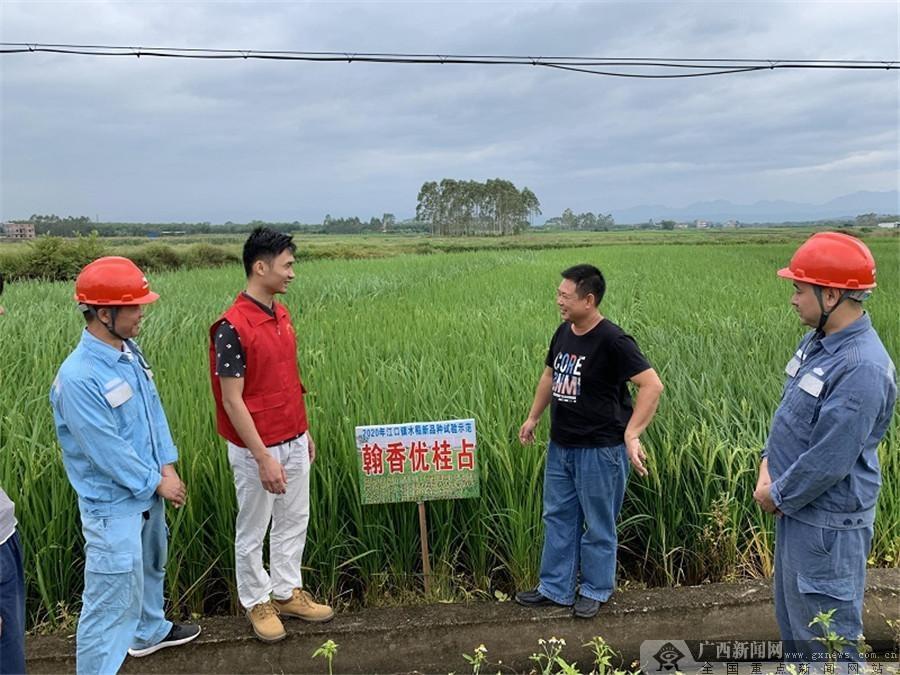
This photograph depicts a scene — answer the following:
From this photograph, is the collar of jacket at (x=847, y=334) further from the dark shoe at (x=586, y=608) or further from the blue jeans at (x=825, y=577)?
the dark shoe at (x=586, y=608)

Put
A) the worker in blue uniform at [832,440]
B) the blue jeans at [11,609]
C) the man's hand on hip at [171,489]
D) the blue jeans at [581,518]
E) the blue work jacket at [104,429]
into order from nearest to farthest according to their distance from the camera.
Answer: the blue jeans at [11,609] → the worker in blue uniform at [832,440] → the blue work jacket at [104,429] → the man's hand on hip at [171,489] → the blue jeans at [581,518]

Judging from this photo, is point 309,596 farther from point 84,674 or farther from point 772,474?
point 772,474

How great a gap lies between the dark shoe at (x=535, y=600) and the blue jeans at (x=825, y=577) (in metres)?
0.83

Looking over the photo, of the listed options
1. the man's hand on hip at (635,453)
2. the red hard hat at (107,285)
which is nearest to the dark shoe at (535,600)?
the man's hand on hip at (635,453)

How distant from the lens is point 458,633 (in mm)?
2178

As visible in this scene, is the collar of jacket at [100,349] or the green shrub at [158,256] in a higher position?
the green shrub at [158,256]

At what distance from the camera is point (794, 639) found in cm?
173

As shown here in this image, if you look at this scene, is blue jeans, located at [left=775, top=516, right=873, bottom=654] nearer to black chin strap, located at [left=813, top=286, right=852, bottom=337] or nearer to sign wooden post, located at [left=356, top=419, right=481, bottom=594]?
black chin strap, located at [left=813, top=286, right=852, bottom=337]

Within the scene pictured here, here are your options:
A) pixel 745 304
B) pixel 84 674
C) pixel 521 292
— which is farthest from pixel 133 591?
pixel 521 292

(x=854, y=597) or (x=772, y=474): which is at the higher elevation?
(x=772, y=474)

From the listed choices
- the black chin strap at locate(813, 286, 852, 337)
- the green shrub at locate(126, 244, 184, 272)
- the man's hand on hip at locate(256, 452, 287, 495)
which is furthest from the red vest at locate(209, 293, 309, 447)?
the green shrub at locate(126, 244, 184, 272)

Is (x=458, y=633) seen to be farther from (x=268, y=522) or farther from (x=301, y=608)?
(x=268, y=522)

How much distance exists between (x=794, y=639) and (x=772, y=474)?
462mm

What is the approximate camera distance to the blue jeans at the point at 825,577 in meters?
1.62
